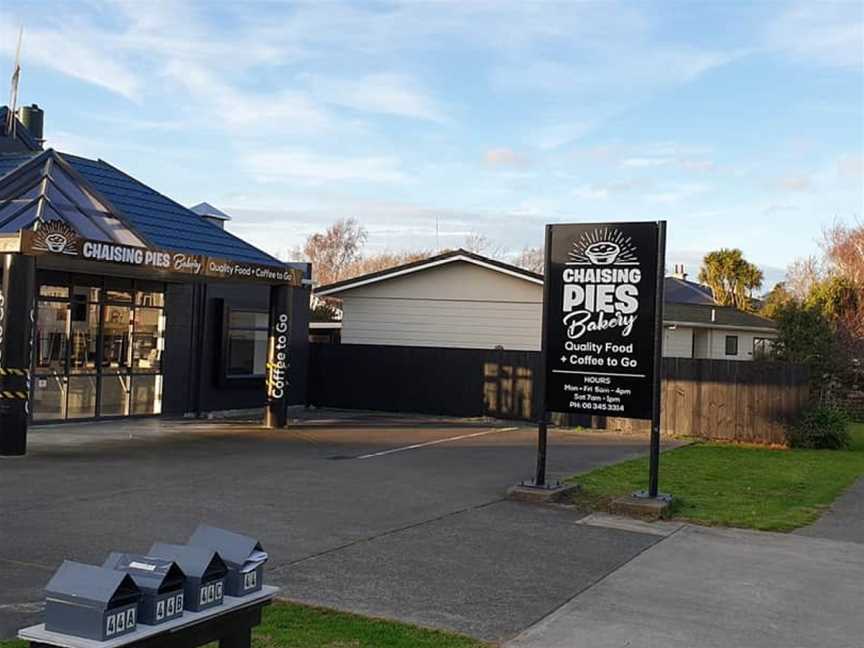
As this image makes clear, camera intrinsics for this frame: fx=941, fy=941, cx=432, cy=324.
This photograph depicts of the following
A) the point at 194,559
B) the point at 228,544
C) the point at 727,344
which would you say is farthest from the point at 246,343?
the point at 194,559

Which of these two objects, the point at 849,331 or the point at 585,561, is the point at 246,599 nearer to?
the point at 585,561

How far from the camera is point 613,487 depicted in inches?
497

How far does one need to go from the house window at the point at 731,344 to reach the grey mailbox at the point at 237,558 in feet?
100

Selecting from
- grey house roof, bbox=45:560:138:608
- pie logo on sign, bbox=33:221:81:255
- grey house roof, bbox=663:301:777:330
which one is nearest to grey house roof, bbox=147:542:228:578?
grey house roof, bbox=45:560:138:608

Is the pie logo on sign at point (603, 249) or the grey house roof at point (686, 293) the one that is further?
the grey house roof at point (686, 293)

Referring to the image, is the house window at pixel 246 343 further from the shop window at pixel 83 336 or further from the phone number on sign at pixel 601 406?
the phone number on sign at pixel 601 406

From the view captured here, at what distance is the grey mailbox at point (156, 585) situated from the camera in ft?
11.7

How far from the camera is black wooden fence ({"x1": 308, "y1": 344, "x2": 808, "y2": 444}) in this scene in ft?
65.5

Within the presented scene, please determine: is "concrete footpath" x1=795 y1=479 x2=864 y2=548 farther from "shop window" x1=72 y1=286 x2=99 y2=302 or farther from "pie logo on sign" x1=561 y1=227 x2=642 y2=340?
"shop window" x1=72 y1=286 x2=99 y2=302

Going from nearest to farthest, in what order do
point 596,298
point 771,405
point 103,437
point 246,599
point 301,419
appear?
point 246,599 < point 596,298 < point 103,437 < point 771,405 < point 301,419

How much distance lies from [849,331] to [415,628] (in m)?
A: 28.4

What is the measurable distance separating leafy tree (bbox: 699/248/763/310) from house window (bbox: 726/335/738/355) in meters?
14.0

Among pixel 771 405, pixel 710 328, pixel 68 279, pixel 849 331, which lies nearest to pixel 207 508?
pixel 68 279

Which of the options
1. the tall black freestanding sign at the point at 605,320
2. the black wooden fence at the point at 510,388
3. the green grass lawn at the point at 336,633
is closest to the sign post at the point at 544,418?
the tall black freestanding sign at the point at 605,320
